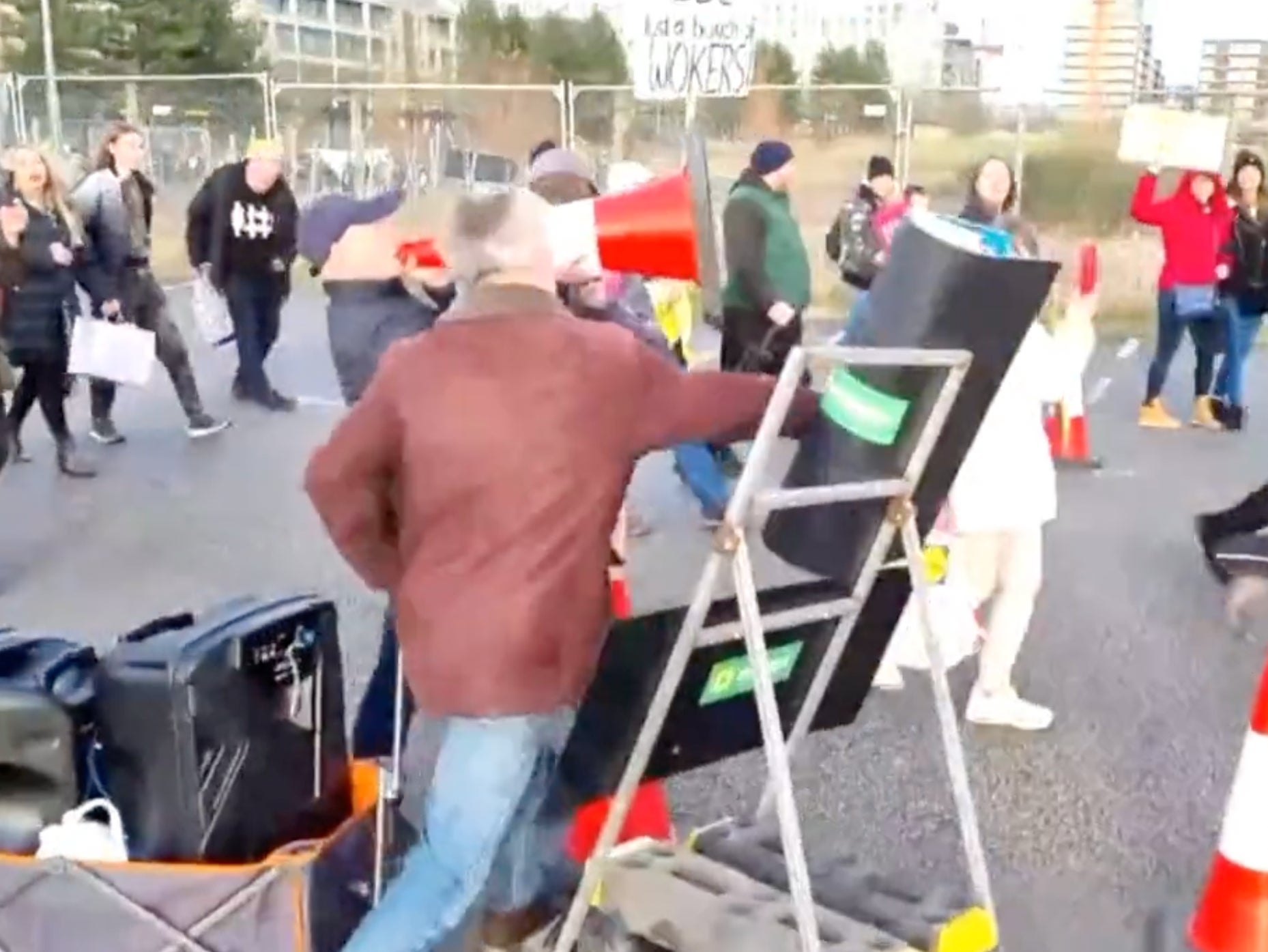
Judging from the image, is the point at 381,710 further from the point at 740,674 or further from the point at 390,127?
the point at 390,127

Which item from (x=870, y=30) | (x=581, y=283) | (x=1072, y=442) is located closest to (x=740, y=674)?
(x=581, y=283)

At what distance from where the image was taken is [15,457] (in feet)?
31.0

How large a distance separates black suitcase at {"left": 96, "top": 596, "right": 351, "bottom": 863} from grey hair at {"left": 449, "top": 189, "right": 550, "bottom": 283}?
852mm

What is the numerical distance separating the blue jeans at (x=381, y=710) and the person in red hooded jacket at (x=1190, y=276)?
7.62 metres

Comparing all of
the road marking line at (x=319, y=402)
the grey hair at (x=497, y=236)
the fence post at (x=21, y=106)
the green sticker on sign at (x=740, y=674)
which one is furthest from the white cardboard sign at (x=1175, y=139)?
the fence post at (x=21, y=106)

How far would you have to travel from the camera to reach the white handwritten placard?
11062mm

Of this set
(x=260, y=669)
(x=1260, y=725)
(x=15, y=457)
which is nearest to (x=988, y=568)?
(x=1260, y=725)

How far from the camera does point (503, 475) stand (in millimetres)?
3020

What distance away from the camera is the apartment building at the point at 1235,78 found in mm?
16781

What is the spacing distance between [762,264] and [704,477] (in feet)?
3.71

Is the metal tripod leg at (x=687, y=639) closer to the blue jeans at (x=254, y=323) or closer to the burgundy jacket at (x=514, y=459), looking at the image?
the burgundy jacket at (x=514, y=459)

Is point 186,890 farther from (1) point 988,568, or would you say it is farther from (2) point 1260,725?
(1) point 988,568

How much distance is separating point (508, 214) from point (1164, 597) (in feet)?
14.5

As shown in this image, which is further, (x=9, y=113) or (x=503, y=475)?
(x=9, y=113)
